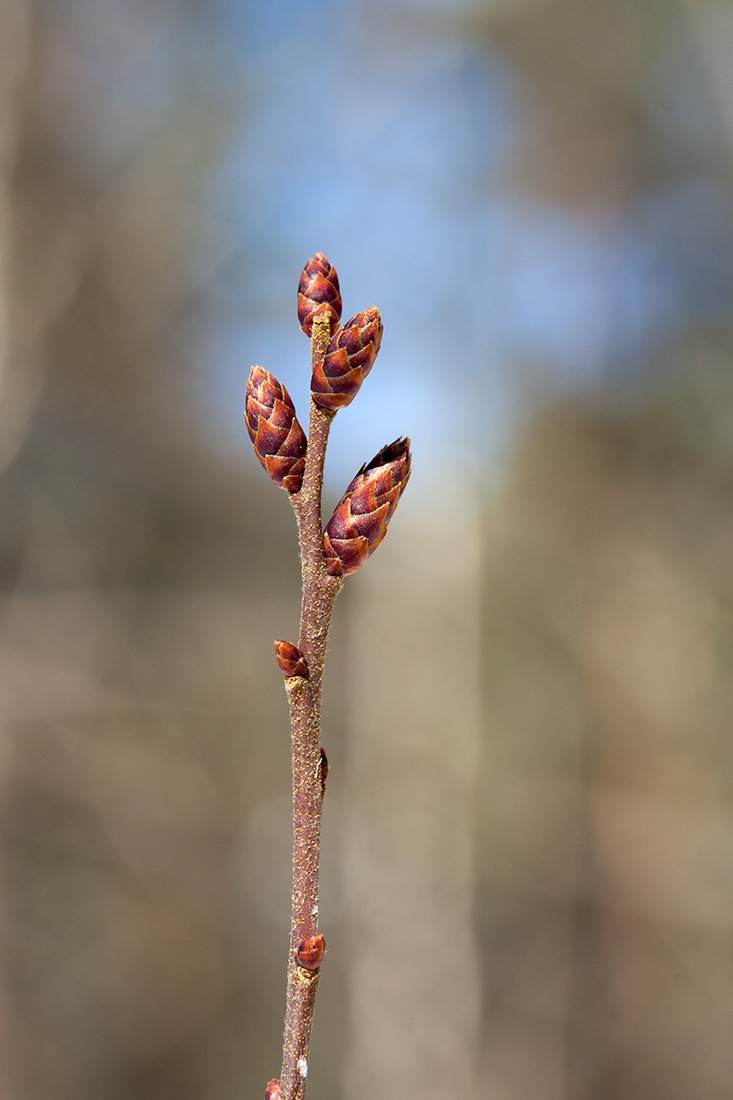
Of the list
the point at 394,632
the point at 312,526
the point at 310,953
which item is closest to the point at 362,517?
the point at 312,526

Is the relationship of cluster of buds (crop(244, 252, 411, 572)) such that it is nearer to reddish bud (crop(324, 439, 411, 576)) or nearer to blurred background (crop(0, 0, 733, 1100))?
reddish bud (crop(324, 439, 411, 576))

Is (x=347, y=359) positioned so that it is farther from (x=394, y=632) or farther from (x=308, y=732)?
(x=394, y=632)

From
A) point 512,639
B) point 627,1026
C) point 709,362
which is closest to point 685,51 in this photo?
point 709,362

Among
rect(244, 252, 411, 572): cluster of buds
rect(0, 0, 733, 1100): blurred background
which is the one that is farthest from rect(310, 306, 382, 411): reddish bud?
rect(0, 0, 733, 1100): blurred background

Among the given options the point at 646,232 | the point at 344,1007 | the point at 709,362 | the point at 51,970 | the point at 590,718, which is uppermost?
the point at 646,232

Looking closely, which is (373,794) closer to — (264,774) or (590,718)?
(264,774)

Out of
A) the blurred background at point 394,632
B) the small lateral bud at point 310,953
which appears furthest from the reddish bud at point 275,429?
the blurred background at point 394,632
